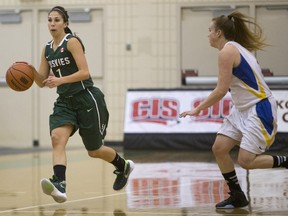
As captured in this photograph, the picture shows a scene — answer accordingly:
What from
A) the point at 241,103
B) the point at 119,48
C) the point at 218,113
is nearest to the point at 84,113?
the point at 241,103

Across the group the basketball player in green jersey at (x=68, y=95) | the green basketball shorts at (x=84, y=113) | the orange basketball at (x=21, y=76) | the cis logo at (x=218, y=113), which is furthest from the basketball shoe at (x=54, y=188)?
the cis logo at (x=218, y=113)

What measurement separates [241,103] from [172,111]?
903 cm

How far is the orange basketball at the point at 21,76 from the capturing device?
26.0 ft

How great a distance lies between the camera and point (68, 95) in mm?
7875

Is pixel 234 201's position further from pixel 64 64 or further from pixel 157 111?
pixel 157 111

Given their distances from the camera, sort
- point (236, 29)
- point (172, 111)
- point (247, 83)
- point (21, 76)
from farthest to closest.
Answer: point (172, 111) < point (21, 76) < point (236, 29) < point (247, 83)

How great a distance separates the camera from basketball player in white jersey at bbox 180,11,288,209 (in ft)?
24.2

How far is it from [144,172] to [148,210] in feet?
13.6

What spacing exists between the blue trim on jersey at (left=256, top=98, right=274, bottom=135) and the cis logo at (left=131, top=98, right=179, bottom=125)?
8.98 meters

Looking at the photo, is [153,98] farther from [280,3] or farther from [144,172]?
[144,172]

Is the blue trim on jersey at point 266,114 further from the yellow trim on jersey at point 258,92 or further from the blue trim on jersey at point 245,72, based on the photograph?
the blue trim on jersey at point 245,72

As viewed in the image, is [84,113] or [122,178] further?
[122,178]

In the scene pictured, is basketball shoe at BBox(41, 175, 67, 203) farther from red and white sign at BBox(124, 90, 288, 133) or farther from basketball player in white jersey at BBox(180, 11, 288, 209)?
red and white sign at BBox(124, 90, 288, 133)

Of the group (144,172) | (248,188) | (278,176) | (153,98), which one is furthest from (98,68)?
(248,188)
